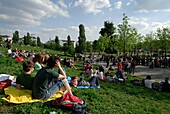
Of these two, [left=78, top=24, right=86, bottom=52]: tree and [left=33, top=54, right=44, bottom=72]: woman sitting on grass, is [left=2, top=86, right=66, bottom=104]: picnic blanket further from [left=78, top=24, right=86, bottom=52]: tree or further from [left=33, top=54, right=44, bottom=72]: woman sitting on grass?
[left=78, top=24, right=86, bottom=52]: tree

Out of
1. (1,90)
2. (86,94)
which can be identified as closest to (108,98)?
(86,94)

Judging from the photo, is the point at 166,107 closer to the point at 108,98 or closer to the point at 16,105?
the point at 108,98

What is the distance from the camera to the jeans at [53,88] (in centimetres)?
614

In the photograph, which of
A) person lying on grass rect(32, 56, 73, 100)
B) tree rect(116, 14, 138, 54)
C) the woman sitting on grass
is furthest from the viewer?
tree rect(116, 14, 138, 54)

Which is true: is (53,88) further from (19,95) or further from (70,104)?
(19,95)

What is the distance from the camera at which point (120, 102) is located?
8102 millimetres

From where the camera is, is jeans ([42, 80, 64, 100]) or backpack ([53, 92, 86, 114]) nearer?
backpack ([53, 92, 86, 114])

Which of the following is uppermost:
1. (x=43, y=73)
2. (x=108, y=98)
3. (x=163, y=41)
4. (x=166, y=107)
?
(x=163, y=41)

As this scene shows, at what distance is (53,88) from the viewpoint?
6.26m

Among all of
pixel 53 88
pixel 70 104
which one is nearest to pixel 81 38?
pixel 53 88

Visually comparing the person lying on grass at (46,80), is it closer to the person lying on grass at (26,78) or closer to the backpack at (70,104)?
the backpack at (70,104)

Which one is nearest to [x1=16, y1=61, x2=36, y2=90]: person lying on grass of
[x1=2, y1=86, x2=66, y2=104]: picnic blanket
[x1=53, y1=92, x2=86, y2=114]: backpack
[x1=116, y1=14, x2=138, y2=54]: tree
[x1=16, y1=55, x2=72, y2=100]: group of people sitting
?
[x1=16, y1=55, x2=72, y2=100]: group of people sitting

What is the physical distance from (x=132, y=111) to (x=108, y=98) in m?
1.26

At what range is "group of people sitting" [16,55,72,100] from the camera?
576cm
